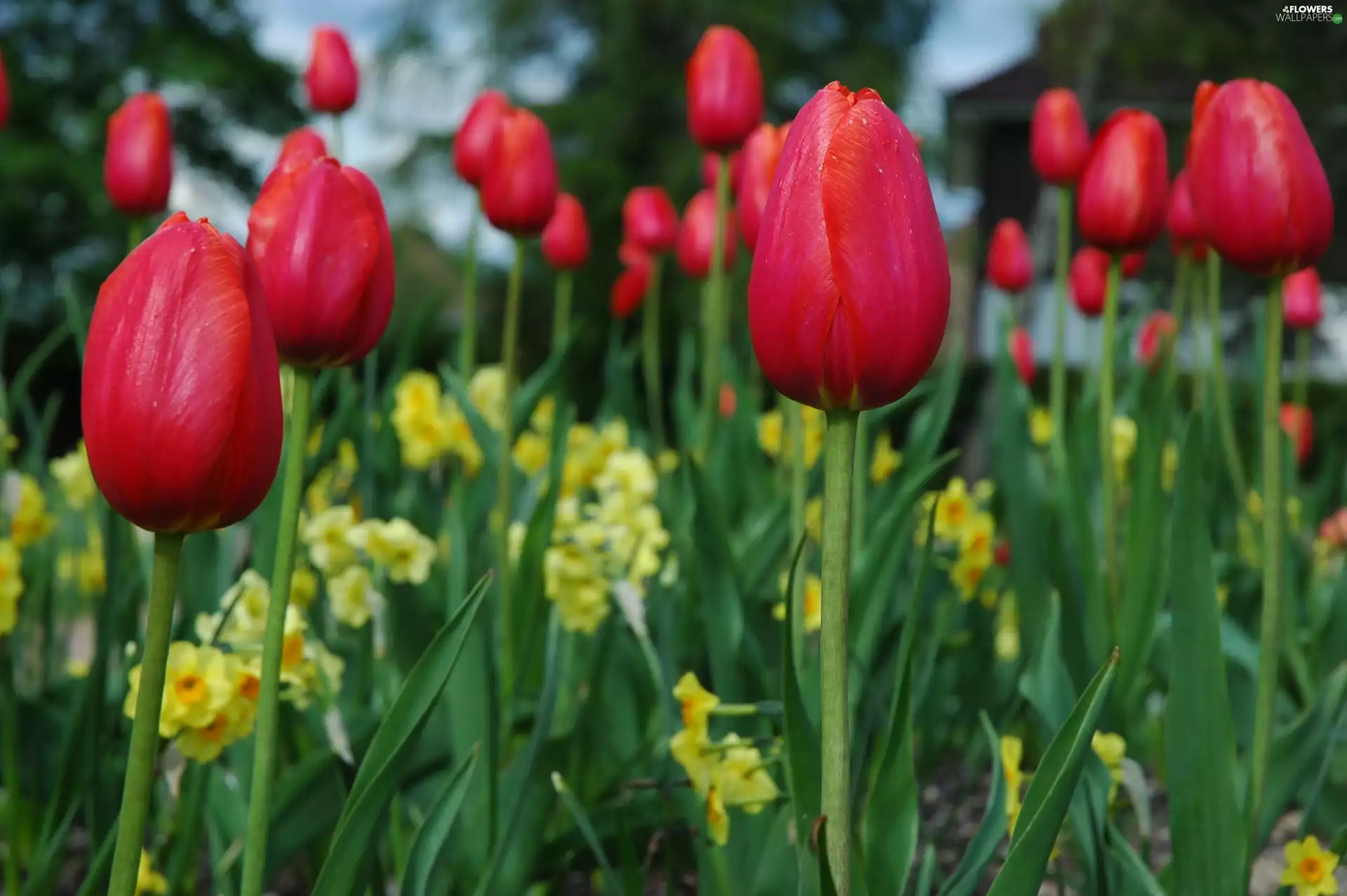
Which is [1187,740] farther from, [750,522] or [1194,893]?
[750,522]

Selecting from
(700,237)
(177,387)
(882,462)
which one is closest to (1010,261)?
(882,462)

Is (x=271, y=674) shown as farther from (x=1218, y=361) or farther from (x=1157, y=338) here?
(x=1157, y=338)

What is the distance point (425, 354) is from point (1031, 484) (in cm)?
1416

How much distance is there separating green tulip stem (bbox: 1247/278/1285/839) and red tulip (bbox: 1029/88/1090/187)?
947 millimetres

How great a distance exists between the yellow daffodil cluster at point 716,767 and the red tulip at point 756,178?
2.11 ft

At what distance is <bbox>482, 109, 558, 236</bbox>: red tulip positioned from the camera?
1987mm

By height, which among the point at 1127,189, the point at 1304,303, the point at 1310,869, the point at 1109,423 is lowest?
the point at 1310,869

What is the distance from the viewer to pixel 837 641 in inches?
34.7

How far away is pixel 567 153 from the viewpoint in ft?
66.3

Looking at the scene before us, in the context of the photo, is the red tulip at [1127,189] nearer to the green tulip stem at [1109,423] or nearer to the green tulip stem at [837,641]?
the green tulip stem at [1109,423]

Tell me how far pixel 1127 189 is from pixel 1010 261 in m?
1.43

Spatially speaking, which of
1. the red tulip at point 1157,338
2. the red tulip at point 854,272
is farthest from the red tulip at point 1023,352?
the red tulip at point 854,272

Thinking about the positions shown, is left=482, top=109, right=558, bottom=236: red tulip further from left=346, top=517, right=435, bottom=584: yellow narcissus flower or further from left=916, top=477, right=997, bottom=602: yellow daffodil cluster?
left=916, top=477, right=997, bottom=602: yellow daffodil cluster

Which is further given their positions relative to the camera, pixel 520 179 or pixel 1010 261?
pixel 1010 261
